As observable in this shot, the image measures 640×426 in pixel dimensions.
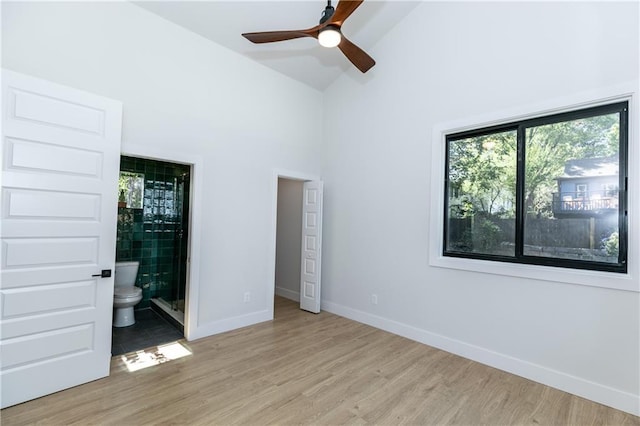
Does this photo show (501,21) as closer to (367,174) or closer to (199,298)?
(367,174)

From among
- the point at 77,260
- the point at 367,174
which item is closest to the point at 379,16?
the point at 367,174

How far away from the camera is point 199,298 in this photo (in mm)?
3373

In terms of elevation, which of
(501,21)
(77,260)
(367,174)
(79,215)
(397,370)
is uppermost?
(501,21)

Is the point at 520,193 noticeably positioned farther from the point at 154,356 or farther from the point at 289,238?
the point at 154,356

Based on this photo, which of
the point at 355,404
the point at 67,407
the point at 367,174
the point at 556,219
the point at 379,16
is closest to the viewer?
the point at 67,407

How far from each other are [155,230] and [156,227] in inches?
1.9

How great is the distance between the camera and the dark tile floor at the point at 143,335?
3098mm

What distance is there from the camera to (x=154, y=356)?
2895 millimetres

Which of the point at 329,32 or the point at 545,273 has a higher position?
the point at 329,32

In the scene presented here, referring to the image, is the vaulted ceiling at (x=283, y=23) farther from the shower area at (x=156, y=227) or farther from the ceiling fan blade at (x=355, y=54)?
the shower area at (x=156, y=227)

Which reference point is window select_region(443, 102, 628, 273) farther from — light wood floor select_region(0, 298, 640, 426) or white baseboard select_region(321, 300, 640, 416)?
light wood floor select_region(0, 298, 640, 426)

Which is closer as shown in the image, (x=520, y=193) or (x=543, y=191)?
(x=543, y=191)

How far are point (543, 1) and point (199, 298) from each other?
4.54 metres

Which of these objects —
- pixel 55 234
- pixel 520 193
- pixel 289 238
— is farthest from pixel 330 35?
pixel 289 238
